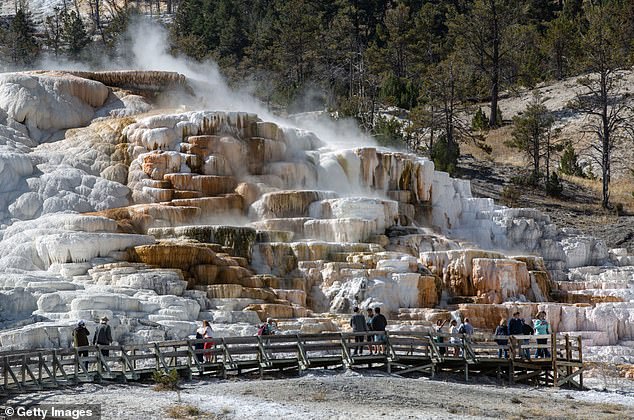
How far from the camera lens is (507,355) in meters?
21.6

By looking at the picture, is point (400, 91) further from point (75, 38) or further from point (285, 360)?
point (285, 360)

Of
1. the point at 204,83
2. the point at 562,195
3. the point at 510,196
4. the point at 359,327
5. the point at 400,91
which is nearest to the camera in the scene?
the point at 359,327

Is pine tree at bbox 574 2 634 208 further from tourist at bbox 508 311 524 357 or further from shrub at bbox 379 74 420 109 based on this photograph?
tourist at bbox 508 311 524 357

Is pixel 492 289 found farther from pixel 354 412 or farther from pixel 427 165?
pixel 354 412

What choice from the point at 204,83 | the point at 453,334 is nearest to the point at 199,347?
the point at 453,334

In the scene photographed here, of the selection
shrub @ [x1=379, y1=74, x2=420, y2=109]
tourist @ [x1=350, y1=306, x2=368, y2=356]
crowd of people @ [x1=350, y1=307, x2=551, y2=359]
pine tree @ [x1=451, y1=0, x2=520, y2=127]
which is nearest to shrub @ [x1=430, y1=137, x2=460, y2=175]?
shrub @ [x1=379, y1=74, x2=420, y2=109]

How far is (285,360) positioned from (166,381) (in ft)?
9.53

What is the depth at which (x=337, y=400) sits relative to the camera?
55.5 ft

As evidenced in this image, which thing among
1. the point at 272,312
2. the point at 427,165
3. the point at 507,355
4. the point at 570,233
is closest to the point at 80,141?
the point at 427,165

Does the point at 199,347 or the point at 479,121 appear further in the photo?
the point at 479,121

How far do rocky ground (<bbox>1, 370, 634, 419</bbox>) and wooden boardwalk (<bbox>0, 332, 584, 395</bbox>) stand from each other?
1.42ft

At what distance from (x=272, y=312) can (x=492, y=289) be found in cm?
711

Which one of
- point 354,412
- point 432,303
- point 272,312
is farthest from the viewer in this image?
point 432,303

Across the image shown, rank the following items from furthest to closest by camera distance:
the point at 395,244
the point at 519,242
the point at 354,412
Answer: the point at 519,242 < the point at 395,244 < the point at 354,412
